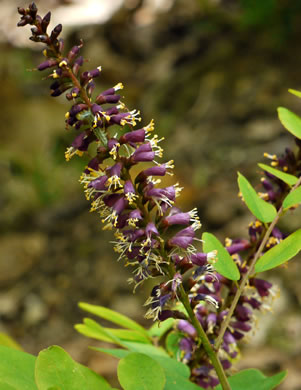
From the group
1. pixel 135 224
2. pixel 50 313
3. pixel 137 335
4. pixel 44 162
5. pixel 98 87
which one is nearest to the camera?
pixel 135 224

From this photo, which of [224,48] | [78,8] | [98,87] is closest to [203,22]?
[224,48]

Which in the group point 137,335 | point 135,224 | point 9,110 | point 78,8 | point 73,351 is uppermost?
point 78,8

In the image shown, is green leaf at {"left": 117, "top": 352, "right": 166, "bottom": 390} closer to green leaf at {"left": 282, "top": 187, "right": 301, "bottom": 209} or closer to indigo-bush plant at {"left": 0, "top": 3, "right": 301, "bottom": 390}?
indigo-bush plant at {"left": 0, "top": 3, "right": 301, "bottom": 390}

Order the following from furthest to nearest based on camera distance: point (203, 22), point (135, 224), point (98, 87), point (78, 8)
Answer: point (78, 8) < point (98, 87) < point (203, 22) < point (135, 224)

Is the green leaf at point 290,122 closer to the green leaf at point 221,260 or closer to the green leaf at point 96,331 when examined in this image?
the green leaf at point 221,260

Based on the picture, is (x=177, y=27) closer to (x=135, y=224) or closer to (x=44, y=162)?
(x=44, y=162)

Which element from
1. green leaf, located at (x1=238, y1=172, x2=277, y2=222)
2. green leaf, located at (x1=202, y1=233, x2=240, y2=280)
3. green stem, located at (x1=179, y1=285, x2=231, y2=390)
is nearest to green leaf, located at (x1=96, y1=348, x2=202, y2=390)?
green stem, located at (x1=179, y1=285, x2=231, y2=390)

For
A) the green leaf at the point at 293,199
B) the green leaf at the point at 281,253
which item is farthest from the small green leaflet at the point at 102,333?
the green leaf at the point at 293,199
